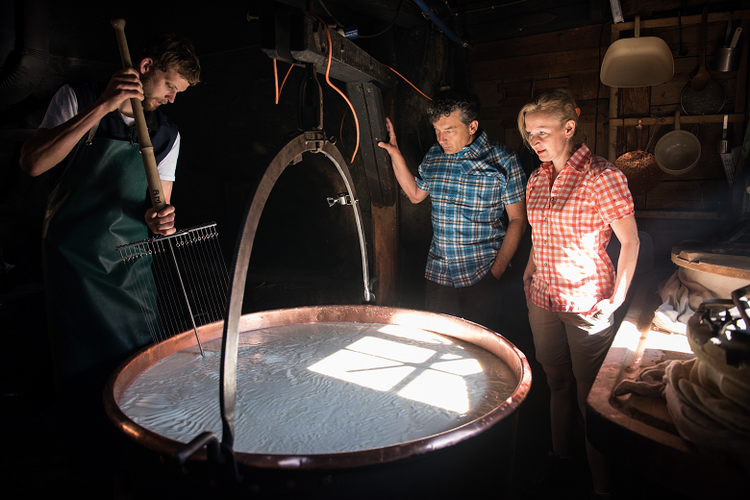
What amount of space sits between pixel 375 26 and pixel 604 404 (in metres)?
2.63

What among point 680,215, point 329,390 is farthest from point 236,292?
point 680,215

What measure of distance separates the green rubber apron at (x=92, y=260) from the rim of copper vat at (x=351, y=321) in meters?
0.25

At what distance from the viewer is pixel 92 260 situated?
1.79 meters

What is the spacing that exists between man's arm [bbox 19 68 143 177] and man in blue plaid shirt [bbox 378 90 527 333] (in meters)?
1.37

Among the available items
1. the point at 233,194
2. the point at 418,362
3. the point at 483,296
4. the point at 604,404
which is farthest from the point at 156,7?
the point at 604,404

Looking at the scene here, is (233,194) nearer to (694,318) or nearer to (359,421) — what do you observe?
(359,421)

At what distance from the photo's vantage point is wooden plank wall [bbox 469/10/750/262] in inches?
103

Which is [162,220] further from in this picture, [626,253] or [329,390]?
[626,253]

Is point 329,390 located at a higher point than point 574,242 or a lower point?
lower

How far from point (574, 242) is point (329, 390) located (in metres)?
1.17

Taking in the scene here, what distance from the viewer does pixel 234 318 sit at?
1052 millimetres

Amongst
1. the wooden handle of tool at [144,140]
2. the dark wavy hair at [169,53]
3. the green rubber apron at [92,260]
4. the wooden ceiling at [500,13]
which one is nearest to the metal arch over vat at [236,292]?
the wooden handle of tool at [144,140]

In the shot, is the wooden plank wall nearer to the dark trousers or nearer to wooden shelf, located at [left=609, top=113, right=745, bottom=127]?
wooden shelf, located at [left=609, top=113, right=745, bottom=127]

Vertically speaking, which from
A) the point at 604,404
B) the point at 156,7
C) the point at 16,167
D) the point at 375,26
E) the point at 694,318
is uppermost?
the point at 156,7
